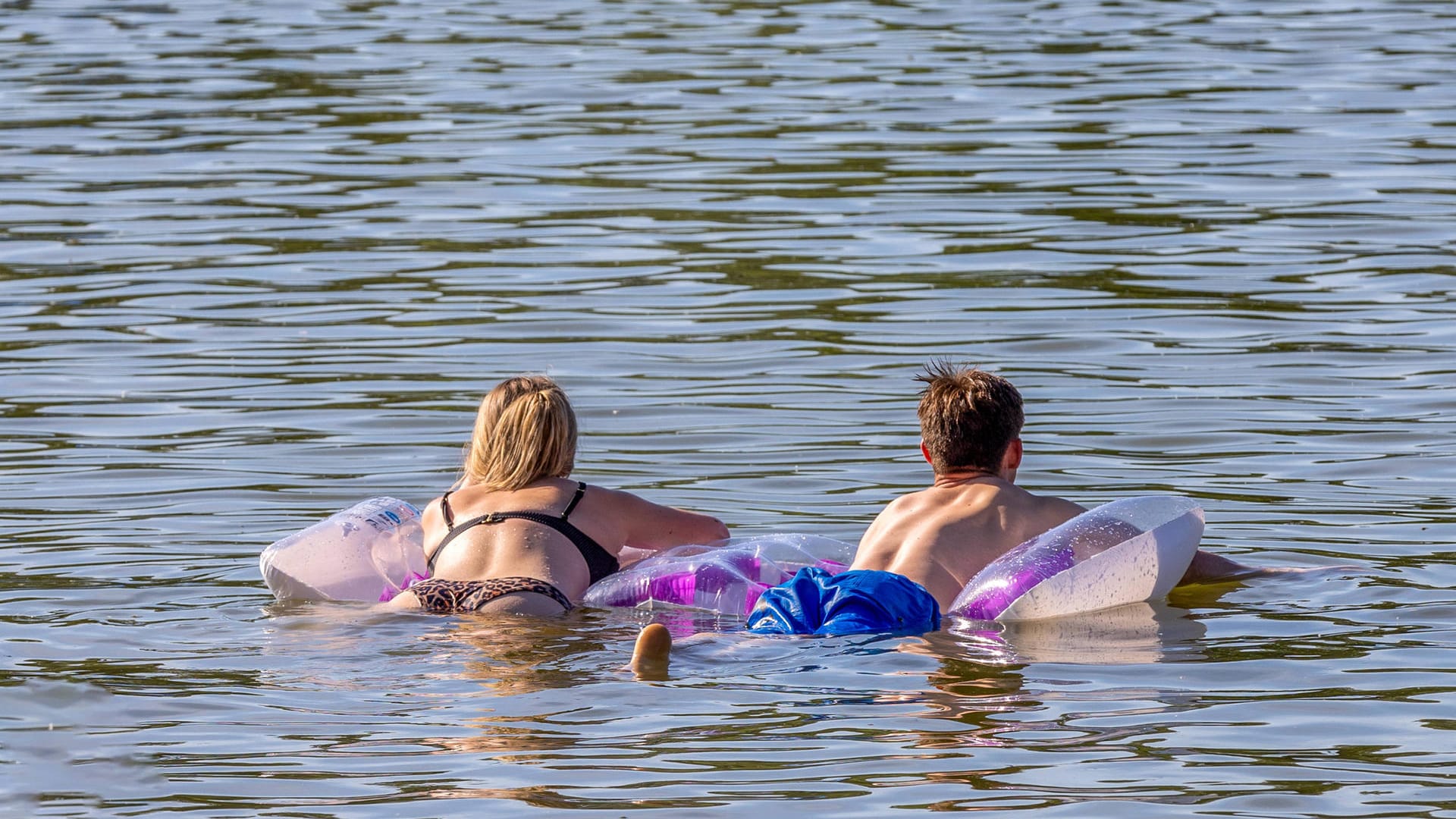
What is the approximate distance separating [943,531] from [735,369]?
3.88 m

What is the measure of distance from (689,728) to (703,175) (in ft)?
34.0

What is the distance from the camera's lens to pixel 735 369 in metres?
11.0

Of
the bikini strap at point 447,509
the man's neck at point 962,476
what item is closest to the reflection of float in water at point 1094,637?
the man's neck at point 962,476

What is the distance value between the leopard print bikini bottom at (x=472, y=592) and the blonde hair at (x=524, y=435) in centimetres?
53

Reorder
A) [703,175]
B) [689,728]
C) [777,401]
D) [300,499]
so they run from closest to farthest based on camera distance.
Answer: [689,728]
[300,499]
[777,401]
[703,175]

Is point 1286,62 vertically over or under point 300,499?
over

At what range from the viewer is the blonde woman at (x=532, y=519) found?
733 centimetres

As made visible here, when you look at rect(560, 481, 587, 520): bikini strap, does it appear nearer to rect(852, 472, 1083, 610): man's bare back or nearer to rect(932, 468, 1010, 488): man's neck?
rect(852, 472, 1083, 610): man's bare back

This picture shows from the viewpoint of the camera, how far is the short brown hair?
24.2 ft

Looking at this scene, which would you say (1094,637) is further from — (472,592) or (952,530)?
(472,592)

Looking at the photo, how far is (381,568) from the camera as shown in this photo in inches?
304

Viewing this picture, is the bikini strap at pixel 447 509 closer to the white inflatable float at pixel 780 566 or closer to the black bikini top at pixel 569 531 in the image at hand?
the black bikini top at pixel 569 531

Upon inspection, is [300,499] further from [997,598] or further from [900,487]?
[997,598]

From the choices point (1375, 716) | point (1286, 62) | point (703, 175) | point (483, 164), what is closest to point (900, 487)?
point (1375, 716)
